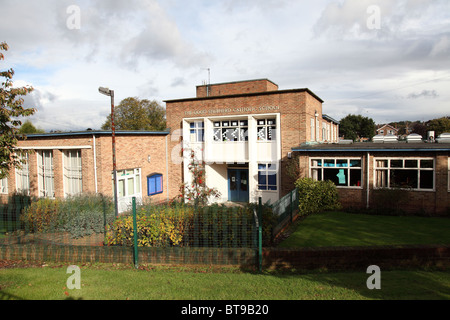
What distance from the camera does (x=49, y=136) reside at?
17609 millimetres

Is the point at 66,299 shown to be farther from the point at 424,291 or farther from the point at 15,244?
the point at 424,291

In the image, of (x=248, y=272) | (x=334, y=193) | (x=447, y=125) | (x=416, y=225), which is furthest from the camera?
(x=447, y=125)

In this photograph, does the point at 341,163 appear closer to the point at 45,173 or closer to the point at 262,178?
the point at 262,178

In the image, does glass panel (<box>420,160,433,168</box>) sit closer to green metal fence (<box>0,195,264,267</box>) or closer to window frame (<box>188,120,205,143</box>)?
green metal fence (<box>0,195,264,267</box>)

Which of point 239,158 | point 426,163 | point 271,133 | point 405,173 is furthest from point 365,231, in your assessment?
point 239,158

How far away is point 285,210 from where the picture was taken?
12.6m

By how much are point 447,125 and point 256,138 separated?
49.2 metres

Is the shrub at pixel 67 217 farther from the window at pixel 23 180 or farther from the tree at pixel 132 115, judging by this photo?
the tree at pixel 132 115

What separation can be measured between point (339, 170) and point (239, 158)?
238 inches

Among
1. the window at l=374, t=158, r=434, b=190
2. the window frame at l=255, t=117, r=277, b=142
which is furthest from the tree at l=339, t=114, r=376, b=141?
the window at l=374, t=158, r=434, b=190

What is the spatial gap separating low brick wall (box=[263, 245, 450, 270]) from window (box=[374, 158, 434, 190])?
752cm

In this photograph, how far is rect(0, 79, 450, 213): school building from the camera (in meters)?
15.1

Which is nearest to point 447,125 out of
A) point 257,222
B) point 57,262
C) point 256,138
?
point 256,138
